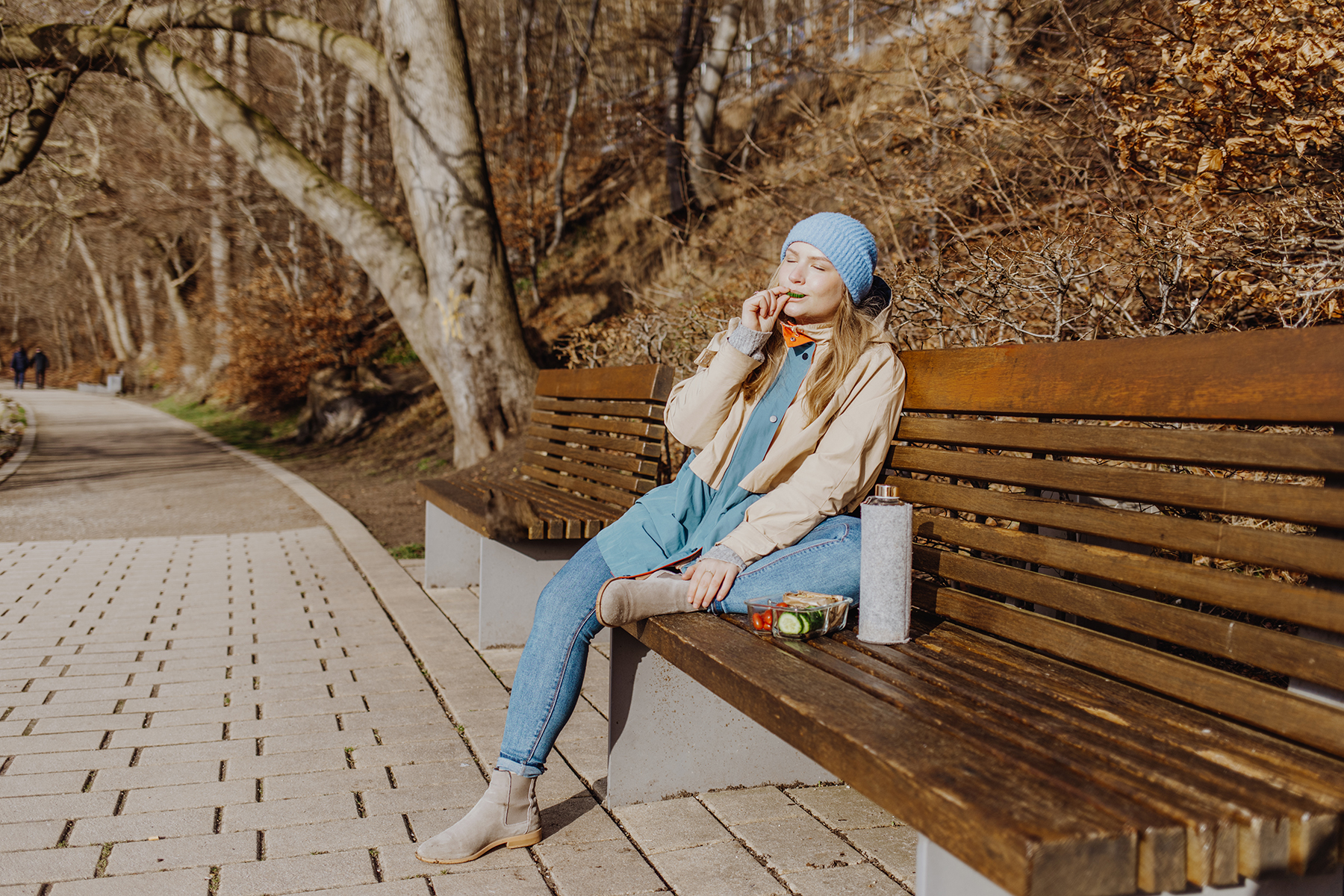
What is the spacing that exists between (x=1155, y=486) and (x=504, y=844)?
5.76 feet

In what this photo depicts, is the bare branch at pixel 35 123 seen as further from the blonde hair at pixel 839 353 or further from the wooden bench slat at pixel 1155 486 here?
the wooden bench slat at pixel 1155 486

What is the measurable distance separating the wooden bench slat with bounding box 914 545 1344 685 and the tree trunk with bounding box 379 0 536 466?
6729 millimetres

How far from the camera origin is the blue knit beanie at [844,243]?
112 inches

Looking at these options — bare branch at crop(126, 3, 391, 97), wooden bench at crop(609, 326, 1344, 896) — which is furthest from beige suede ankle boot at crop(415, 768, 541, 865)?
bare branch at crop(126, 3, 391, 97)

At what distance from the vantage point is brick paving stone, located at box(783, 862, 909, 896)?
2428 millimetres

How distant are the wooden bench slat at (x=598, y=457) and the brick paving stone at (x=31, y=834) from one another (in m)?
2.22

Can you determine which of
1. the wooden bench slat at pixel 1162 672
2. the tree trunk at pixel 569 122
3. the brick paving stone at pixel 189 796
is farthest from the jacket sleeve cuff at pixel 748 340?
the tree trunk at pixel 569 122

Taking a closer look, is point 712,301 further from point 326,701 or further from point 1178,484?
point 1178,484

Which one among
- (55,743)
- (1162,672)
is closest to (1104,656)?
(1162,672)

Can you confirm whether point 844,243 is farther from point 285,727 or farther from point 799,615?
point 285,727

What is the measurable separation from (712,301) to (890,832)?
417cm

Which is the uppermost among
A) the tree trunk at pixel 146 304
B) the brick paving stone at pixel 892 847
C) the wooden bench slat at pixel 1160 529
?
the tree trunk at pixel 146 304

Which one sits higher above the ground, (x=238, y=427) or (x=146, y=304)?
(x=146, y=304)

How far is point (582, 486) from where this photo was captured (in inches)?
186
